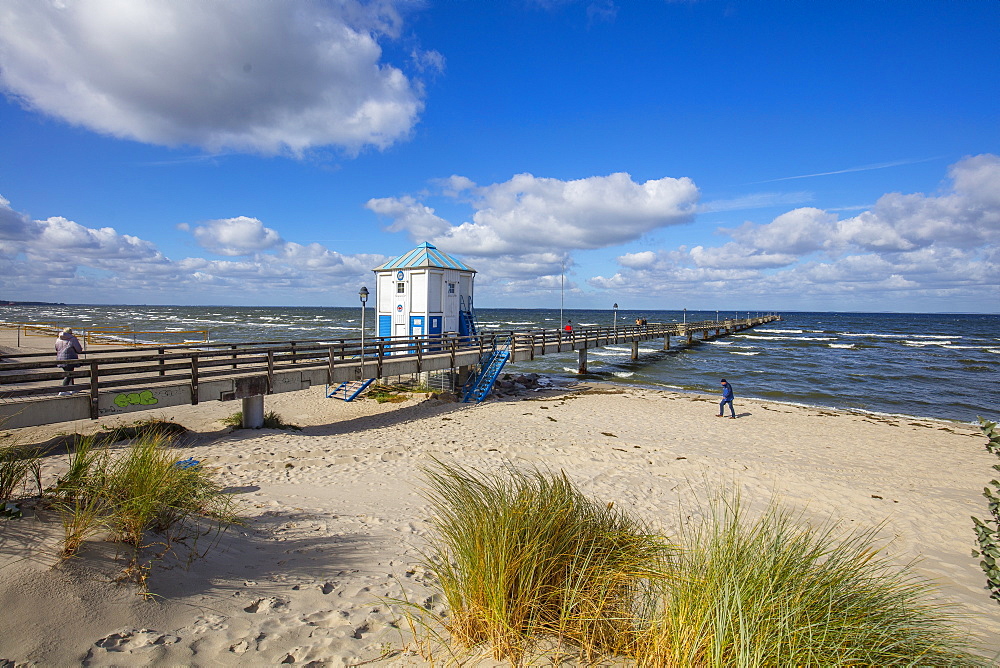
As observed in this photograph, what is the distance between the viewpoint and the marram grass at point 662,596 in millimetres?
2291

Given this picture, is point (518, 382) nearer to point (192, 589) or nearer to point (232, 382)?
point (232, 382)

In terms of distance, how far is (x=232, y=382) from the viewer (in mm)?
11008

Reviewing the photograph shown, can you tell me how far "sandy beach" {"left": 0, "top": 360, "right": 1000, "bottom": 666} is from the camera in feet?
9.87

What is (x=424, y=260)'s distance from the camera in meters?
18.5

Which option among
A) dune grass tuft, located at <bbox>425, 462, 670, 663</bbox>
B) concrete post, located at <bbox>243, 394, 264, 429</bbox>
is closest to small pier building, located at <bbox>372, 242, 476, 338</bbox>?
concrete post, located at <bbox>243, 394, 264, 429</bbox>

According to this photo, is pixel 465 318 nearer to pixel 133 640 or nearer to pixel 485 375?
pixel 485 375

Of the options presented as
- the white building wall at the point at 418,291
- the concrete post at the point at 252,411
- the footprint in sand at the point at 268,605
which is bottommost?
the concrete post at the point at 252,411

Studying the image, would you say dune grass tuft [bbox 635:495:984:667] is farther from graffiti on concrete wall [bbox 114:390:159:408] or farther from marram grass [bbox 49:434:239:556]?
graffiti on concrete wall [bbox 114:390:159:408]

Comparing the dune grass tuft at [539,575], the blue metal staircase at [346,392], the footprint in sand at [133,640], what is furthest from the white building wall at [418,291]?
the footprint in sand at [133,640]

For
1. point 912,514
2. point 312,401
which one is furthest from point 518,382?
point 912,514

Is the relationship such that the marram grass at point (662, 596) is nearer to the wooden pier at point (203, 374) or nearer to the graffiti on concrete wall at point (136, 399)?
the wooden pier at point (203, 374)

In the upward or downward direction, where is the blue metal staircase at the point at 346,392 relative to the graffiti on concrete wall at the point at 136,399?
downward

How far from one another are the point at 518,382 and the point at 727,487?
1460cm

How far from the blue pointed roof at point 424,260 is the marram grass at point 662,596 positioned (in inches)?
610
